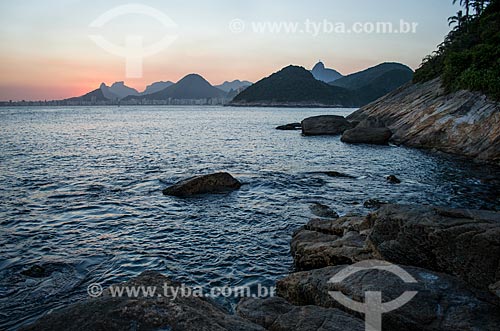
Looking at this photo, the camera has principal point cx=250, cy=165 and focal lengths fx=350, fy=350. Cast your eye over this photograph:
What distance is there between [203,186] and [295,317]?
1287 cm

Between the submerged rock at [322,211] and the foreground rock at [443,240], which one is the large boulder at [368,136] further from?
the foreground rock at [443,240]

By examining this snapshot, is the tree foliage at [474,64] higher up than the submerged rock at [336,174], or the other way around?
the tree foliage at [474,64]

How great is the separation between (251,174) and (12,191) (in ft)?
44.0

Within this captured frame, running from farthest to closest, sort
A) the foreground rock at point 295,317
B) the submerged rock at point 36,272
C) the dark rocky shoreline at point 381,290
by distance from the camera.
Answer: the submerged rock at point 36,272 < the foreground rock at point 295,317 < the dark rocky shoreline at point 381,290

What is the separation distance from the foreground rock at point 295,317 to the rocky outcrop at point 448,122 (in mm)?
24543

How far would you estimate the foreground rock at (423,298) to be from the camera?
5.49 metres

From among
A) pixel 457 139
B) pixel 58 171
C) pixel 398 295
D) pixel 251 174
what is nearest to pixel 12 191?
pixel 58 171

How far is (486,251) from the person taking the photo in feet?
22.2

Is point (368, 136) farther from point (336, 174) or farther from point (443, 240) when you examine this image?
point (443, 240)

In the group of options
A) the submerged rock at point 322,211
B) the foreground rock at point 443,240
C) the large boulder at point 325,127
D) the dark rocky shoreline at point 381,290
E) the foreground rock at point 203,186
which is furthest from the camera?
the large boulder at point 325,127

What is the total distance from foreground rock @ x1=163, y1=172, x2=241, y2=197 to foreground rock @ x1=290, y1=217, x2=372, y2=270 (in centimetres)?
722

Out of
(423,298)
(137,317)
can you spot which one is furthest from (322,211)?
(137,317)

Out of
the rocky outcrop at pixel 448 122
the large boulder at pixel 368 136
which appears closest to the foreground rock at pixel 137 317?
the rocky outcrop at pixel 448 122

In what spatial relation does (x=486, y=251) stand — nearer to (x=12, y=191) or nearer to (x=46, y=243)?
(x=46, y=243)
